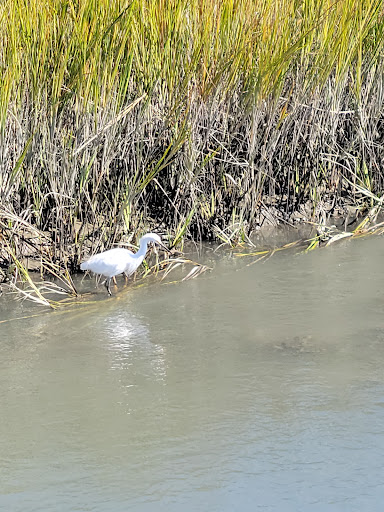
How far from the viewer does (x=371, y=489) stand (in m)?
2.29

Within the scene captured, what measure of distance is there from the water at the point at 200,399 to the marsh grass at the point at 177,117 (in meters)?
0.51

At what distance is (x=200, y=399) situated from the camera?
2879mm

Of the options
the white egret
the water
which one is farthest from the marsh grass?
the water

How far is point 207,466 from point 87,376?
2.74ft

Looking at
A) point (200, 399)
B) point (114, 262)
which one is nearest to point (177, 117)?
point (114, 262)

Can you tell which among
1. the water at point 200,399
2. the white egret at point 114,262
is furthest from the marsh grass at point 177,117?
the water at point 200,399

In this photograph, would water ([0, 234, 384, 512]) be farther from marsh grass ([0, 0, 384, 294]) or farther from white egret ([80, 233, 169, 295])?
marsh grass ([0, 0, 384, 294])

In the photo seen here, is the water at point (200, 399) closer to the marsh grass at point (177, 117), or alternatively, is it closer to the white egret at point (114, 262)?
the white egret at point (114, 262)

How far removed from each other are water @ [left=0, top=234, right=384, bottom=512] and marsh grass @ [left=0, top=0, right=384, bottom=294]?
1.67 ft

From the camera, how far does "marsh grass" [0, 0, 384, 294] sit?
405 centimetres

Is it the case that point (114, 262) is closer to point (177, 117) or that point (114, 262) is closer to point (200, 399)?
point (177, 117)

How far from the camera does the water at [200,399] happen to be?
231 cm

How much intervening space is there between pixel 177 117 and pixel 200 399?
204 centimetres

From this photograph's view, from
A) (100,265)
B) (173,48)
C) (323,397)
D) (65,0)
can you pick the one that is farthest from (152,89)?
(323,397)
